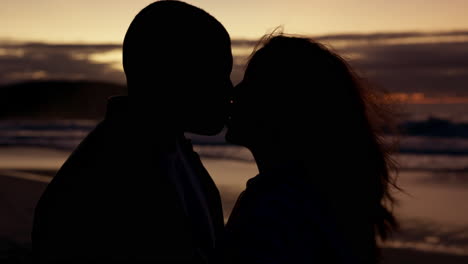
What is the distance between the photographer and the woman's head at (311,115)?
1724 millimetres

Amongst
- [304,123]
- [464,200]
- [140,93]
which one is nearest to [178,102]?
[140,93]

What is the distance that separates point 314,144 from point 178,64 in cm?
48

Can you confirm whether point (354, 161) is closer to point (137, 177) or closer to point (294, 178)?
point (294, 178)

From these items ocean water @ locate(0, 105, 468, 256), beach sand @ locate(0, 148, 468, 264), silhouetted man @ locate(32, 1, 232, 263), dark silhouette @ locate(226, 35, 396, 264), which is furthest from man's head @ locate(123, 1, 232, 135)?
beach sand @ locate(0, 148, 468, 264)

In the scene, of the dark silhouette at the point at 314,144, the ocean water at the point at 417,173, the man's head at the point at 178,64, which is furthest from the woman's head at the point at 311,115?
the ocean water at the point at 417,173

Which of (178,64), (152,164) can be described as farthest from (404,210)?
(152,164)

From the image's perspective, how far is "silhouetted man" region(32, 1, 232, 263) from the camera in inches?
67.9

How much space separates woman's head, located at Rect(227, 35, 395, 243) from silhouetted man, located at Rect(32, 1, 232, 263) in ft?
0.66

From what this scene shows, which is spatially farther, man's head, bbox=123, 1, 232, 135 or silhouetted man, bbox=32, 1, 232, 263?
man's head, bbox=123, 1, 232, 135

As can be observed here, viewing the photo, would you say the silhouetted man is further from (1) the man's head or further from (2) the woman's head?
(2) the woman's head

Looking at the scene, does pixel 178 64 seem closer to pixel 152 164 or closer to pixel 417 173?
pixel 152 164

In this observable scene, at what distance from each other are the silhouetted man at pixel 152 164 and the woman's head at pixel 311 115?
0.20 metres

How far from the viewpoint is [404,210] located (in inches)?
328

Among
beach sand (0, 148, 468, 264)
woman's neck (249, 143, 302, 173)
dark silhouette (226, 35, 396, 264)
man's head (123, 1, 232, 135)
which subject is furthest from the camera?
beach sand (0, 148, 468, 264)
